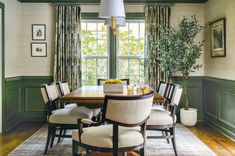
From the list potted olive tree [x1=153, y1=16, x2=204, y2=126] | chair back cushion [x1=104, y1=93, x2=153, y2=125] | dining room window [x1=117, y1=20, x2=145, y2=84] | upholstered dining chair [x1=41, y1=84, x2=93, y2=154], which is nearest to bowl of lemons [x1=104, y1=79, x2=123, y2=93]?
upholstered dining chair [x1=41, y1=84, x2=93, y2=154]

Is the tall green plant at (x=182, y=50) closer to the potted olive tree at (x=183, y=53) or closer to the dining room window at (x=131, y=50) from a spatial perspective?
the potted olive tree at (x=183, y=53)

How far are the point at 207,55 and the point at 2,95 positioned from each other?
4230mm

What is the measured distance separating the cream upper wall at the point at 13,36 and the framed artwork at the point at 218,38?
4050 mm

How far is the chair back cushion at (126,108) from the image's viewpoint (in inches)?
75.7

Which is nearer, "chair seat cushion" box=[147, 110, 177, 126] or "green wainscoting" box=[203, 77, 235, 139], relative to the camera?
"chair seat cushion" box=[147, 110, 177, 126]

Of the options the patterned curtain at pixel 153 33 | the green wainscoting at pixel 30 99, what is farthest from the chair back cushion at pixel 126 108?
the green wainscoting at pixel 30 99

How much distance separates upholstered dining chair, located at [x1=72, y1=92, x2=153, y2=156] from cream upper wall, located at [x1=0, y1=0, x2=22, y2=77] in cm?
290

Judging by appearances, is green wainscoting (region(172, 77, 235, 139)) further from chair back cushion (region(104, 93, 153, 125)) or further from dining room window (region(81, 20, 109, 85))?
chair back cushion (region(104, 93, 153, 125))

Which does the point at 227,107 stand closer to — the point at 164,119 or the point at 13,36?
the point at 164,119

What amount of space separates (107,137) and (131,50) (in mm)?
3273

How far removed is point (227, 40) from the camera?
12.8 feet

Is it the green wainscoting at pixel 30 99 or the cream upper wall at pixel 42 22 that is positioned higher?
the cream upper wall at pixel 42 22

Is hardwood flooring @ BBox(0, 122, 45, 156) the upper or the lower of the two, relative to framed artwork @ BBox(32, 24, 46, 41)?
lower

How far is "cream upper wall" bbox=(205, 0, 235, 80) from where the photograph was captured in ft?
12.2
